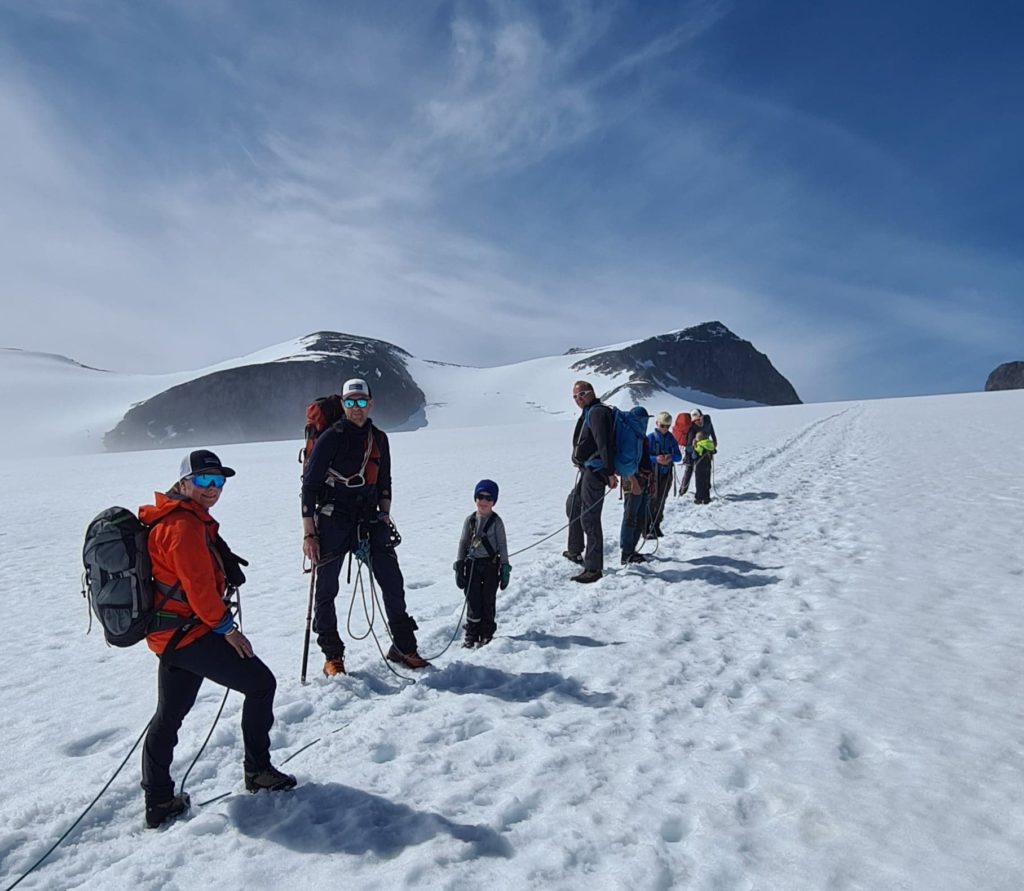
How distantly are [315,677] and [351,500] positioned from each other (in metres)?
1.60

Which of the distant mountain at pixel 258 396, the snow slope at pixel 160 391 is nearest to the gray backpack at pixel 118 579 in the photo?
the distant mountain at pixel 258 396

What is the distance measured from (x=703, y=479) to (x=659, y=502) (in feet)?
12.3

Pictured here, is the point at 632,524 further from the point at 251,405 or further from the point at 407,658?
the point at 251,405

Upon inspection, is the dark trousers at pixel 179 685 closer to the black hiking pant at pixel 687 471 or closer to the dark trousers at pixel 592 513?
the dark trousers at pixel 592 513

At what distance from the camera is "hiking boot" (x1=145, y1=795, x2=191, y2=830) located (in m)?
3.39

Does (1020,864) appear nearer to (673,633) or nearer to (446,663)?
(673,633)

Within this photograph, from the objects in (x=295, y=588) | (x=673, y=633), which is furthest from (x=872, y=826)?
(x=295, y=588)

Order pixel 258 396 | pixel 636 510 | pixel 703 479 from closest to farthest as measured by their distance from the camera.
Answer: pixel 636 510
pixel 703 479
pixel 258 396

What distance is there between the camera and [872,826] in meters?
3.07

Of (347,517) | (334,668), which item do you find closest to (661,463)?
(347,517)

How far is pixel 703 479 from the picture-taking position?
45.1 feet

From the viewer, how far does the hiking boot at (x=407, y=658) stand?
5.36 m

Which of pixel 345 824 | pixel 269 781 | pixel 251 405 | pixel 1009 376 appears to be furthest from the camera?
pixel 1009 376

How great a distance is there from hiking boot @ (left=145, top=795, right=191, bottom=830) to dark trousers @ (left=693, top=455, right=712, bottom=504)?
39.3 feet
